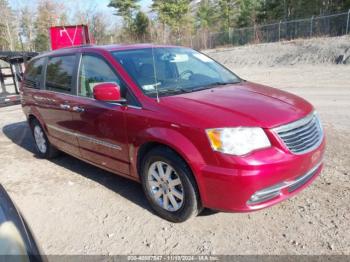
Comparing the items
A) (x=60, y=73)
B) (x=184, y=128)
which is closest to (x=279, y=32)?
(x=60, y=73)

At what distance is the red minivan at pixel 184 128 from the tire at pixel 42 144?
0.94 meters

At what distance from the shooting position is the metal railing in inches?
1065

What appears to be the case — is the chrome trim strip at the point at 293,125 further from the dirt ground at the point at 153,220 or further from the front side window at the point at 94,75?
the front side window at the point at 94,75

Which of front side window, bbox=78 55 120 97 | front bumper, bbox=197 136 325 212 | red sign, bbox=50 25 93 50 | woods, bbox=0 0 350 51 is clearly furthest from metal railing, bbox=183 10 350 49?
front bumper, bbox=197 136 325 212

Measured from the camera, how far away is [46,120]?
545cm

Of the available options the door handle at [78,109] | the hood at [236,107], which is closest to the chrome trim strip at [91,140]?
the door handle at [78,109]

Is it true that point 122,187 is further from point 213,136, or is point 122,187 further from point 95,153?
point 213,136

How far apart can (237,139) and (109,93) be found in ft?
4.91

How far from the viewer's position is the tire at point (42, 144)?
5715 mm

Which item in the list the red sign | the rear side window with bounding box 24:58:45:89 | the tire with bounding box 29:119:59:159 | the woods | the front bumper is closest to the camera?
the front bumper

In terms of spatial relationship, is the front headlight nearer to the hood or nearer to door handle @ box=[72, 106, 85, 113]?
the hood

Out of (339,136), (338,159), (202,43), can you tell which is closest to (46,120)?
(338,159)

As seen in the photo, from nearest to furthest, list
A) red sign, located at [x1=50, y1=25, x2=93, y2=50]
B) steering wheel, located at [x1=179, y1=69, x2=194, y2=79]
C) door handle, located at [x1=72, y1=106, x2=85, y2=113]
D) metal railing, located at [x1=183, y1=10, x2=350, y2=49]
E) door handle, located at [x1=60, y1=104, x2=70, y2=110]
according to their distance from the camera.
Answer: steering wheel, located at [x1=179, y1=69, x2=194, y2=79], door handle, located at [x1=72, y1=106, x2=85, y2=113], door handle, located at [x1=60, y1=104, x2=70, y2=110], red sign, located at [x1=50, y1=25, x2=93, y2=50], metal railing, located at [x1=183, y1=10, x2=350, y2=49]

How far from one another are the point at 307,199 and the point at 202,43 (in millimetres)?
36020
